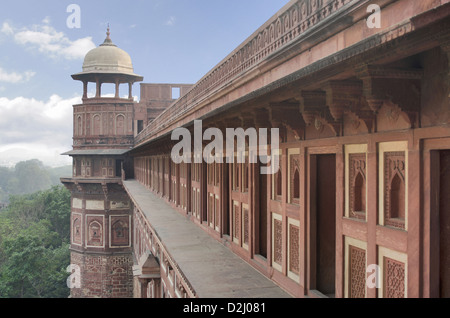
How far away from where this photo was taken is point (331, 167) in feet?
17.5

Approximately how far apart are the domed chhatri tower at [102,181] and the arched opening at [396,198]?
1095 inches

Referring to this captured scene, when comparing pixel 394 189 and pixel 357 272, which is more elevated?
pixel 394 189

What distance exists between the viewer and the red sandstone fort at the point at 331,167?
10.8 feet

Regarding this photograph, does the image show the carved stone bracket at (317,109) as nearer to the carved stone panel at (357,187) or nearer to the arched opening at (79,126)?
the carved stone panel at (357,187)

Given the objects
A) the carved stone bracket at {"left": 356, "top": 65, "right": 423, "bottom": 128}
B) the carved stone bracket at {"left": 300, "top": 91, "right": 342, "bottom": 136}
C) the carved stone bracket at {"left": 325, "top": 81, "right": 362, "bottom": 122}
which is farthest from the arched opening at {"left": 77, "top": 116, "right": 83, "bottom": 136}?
the carved stone bracket at {"left": 356, "top": 65, "right": 423, "bottom": 128}

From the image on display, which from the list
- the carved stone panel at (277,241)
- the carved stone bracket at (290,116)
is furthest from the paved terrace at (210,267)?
the carved stone bracket at (290,116)

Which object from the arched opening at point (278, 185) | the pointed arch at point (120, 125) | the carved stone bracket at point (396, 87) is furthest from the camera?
the pointed arch at point (120, 125)

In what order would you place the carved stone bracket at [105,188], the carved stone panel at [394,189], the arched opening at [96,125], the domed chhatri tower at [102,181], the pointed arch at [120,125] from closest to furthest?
1. the carved stone panel at [394,189]
2. the domed chhatri tower at [102,181]
3. the carved stone bracket at [105,188]
4. the arched opening at [96,125]
5. the pointed arch at [120,125]

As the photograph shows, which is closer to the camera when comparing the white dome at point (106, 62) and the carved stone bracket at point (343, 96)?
the carved stone bracket at point (343, 96)

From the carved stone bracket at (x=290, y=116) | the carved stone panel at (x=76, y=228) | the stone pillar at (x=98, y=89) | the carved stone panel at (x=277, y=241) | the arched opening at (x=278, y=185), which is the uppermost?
the stone pillar at (x=98, y=89)

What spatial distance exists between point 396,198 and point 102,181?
30.4 metres

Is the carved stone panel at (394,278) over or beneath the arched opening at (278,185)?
beneath

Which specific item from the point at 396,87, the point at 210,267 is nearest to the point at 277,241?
the point at 210,267

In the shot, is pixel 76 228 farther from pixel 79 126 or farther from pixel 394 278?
pixel 394 278
